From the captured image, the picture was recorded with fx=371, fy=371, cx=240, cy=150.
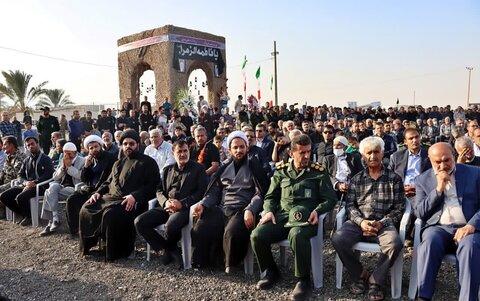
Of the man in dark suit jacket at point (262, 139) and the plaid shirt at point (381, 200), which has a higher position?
the man in dark suit jacket at point (262, 139)

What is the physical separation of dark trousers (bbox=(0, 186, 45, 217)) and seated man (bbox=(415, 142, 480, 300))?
17.3 ft

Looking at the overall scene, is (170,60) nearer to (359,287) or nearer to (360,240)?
(360,240)

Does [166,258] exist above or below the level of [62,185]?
below

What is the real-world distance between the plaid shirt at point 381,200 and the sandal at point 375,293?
1.71 feet

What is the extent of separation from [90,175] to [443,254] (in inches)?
168

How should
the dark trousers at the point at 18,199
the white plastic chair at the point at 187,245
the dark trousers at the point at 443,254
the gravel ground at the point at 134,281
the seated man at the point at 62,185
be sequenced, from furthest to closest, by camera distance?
the dark trousers at the point at 18,199 < the seated man at the point at 62,185 < the white plastic chair at the point at 187,245 < the gravel ground at the point at 134,281 < the dark trousers at the point at 443,254

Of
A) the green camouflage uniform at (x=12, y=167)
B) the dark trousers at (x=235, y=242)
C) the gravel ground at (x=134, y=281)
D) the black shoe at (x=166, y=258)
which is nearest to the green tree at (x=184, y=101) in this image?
the green camouflage uniform at (x=12, y=167)

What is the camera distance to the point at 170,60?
18.9m

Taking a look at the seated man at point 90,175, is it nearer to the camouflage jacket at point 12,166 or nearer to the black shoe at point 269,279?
the camouflage jacket at point 12,166

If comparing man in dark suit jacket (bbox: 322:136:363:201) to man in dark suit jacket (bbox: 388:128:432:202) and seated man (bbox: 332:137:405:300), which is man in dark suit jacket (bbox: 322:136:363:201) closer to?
man in dark suit jacket (bbox: 388:128:432:202)

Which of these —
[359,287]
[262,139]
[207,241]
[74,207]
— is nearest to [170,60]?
[262,139]

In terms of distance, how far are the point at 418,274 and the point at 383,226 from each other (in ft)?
1.59

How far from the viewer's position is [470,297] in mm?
2586

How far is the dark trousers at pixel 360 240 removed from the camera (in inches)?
119
